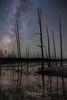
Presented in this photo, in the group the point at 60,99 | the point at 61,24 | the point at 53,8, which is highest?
the point at 53,8

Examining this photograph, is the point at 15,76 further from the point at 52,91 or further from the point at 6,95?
the point at 52,91

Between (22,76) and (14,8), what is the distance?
0.84 metres

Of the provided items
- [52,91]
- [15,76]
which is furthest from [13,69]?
[52,91]

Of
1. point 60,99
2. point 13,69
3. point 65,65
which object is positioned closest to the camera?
point 60,99

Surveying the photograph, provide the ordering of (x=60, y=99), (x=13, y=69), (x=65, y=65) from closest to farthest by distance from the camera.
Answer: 1. (x=60, y=99)
2. (x=65, y=65)
3. (x=13, y=69)

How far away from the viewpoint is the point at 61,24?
2309mm

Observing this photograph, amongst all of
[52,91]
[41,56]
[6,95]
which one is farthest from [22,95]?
[41,56]

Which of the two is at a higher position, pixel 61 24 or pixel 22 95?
pixel 61 24

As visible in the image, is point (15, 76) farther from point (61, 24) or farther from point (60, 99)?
point (61, 24)

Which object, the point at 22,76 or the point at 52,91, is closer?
the point at 52,91

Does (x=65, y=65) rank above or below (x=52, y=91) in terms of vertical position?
above

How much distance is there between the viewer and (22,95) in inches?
87.1

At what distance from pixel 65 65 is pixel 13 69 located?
2.07 feet

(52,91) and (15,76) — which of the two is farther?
(15,76)
